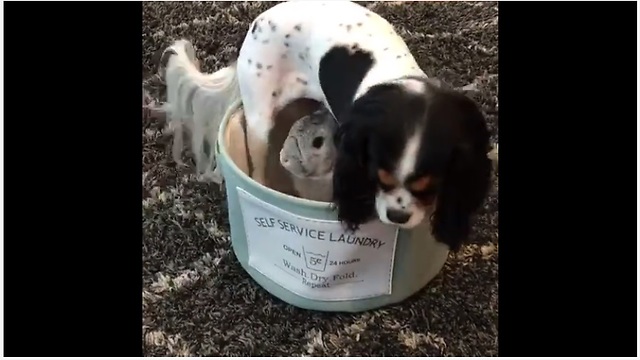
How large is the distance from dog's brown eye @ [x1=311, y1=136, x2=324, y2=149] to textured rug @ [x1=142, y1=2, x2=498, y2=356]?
0.88 ft

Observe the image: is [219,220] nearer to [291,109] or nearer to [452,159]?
[291,109]

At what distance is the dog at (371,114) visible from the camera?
3.65 ft

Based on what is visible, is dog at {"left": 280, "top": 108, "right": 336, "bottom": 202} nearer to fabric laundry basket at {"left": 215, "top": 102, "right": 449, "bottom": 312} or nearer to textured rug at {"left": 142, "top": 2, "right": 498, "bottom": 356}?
fabric laundry basket at {"left": 215, "top": 102, "right": 449, "bottom": 312}

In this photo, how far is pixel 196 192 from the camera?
5.50 ft

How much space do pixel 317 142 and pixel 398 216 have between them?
375mm

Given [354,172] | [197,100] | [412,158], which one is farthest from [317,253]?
[197,100]

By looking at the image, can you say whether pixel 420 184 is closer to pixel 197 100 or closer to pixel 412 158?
pixel 412 158

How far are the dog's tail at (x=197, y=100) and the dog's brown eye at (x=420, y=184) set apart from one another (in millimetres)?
592

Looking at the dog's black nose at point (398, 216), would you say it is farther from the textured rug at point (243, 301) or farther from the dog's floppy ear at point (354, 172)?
the textured rug at point (243, 301)

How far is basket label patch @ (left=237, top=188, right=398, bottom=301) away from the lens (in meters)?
1.29

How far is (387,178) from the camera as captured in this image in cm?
115

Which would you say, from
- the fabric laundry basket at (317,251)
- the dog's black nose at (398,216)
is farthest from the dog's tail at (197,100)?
the dog's black nose at (398,216)

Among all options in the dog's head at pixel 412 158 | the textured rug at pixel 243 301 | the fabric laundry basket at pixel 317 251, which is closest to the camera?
the dog's head at pixel 412 158

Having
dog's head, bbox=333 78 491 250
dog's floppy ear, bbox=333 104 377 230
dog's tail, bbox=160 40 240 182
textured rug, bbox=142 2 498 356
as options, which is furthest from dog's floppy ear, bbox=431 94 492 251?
dog's tail, bbox=160 40 240 182
